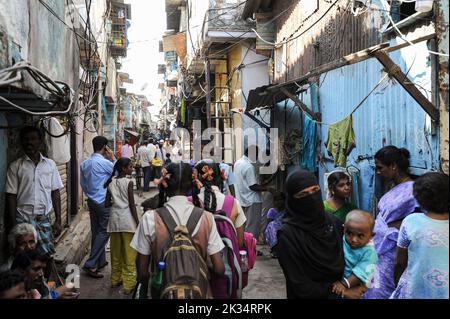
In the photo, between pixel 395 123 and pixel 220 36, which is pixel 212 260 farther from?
pixel 220 36

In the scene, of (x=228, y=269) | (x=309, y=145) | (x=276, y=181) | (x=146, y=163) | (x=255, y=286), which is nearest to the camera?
(x=228, y=269)

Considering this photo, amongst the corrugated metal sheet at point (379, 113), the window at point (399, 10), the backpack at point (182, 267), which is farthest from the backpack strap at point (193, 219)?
the window at point (399, 10)

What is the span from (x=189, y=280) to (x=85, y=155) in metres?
11.2

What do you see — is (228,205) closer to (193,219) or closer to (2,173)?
(193,219)

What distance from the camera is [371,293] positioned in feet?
10.6

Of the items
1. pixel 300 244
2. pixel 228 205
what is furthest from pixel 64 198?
pixel 300 244

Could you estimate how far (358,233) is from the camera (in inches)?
108

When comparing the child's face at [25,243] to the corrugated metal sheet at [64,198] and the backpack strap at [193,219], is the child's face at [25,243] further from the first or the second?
the corrugated metal sheet at [64,198]

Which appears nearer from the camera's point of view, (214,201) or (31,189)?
(214,201)

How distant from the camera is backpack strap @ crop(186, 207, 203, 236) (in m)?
2.64

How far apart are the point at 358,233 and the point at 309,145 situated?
4817mm

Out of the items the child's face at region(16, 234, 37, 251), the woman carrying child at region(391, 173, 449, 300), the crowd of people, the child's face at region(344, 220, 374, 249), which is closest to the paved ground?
the crowd of people

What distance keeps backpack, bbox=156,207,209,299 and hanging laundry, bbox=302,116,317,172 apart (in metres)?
5.04
